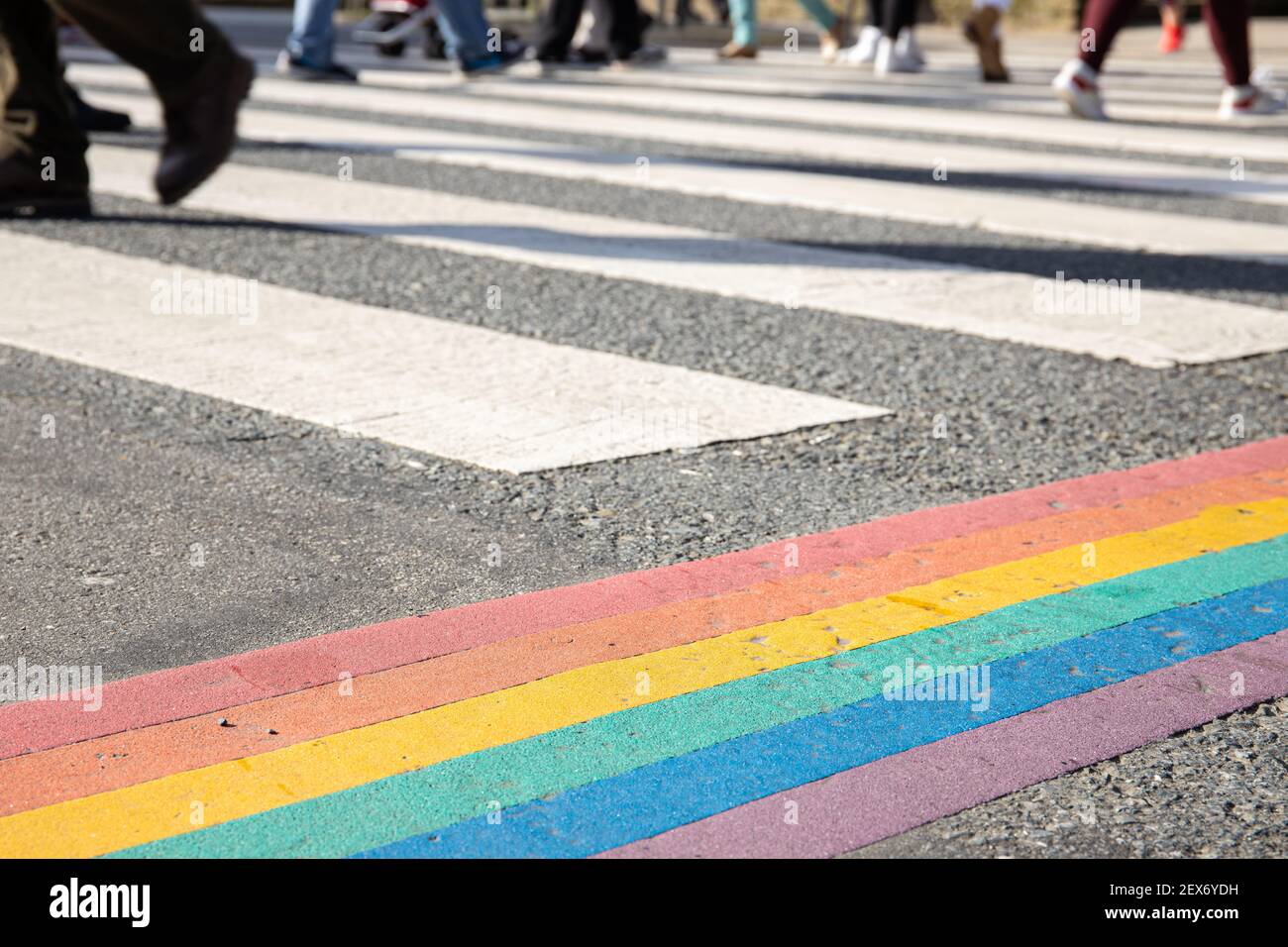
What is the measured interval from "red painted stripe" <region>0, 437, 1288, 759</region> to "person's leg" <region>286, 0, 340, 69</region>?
25.1 ft

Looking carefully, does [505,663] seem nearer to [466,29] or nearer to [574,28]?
[466,29]

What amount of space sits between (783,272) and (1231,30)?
15.9ft

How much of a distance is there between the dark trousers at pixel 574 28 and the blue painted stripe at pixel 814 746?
9.56 m

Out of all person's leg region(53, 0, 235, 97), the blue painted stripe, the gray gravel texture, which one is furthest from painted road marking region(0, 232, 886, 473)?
the gray gravel texture

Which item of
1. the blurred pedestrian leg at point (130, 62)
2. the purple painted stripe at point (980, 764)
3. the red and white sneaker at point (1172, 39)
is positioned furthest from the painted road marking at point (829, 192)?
the red and white sneaker at point (1172, 39)

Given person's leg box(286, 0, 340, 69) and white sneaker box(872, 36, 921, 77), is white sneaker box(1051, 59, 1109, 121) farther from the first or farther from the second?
person's leg box(286, 0, 340, 69)

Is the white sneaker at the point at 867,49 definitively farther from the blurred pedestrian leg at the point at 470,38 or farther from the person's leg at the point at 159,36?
the person's leg at the point at 159,36

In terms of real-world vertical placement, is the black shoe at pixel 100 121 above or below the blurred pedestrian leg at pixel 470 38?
below

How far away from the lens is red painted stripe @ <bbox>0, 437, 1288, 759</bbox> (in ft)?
6.57

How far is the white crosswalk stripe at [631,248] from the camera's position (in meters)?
3.42

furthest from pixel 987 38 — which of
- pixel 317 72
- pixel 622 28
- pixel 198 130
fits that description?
pixel 198 130

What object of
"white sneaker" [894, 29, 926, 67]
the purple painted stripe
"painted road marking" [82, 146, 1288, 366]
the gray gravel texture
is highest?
"white sneaker" [894, 29, 926, 67]

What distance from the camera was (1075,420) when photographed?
346 cm
